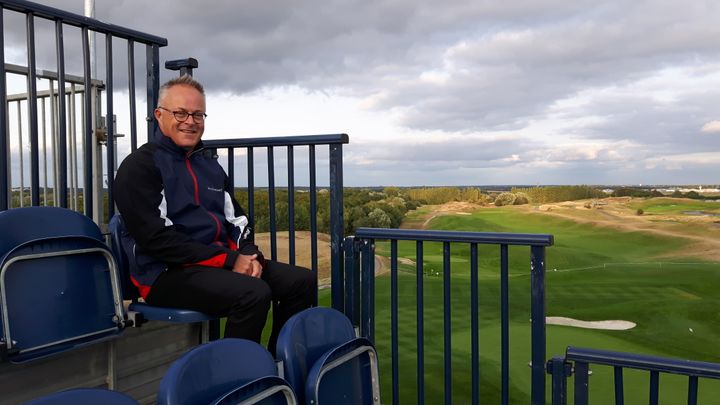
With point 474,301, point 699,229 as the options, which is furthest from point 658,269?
point 474,301

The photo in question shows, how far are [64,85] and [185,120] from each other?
549mm

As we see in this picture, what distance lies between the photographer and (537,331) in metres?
2.09

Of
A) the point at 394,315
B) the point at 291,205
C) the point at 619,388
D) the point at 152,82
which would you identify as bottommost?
the point at 619,388

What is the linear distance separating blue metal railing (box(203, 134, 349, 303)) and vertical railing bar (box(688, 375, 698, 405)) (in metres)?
1.42

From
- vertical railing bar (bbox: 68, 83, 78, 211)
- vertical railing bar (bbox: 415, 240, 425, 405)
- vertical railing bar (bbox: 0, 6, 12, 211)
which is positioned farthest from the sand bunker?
vertical railing bar (bbox: 0, 6, 12, 211)

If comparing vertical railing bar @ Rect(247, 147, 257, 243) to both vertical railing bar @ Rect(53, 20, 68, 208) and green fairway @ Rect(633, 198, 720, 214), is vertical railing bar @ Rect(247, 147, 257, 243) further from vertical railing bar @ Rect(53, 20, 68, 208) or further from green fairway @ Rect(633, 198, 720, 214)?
green fairway @ Rect(633, 198, 720, 214)

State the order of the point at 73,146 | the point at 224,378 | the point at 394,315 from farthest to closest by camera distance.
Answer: the point at 73,146
the point at 394,315
the point at 224,378

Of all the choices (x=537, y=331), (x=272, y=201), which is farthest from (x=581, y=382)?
(x=272, y=201)

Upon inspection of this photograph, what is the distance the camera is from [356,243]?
2537mm

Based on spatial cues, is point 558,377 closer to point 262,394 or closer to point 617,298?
point 262,394

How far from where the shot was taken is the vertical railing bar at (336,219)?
2.52m

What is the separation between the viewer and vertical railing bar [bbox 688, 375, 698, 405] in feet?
5.89

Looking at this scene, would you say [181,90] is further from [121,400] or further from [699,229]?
[699,229]

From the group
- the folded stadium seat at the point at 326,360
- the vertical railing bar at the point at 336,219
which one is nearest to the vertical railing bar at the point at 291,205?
the vertical railing bar at the point at 336,219
